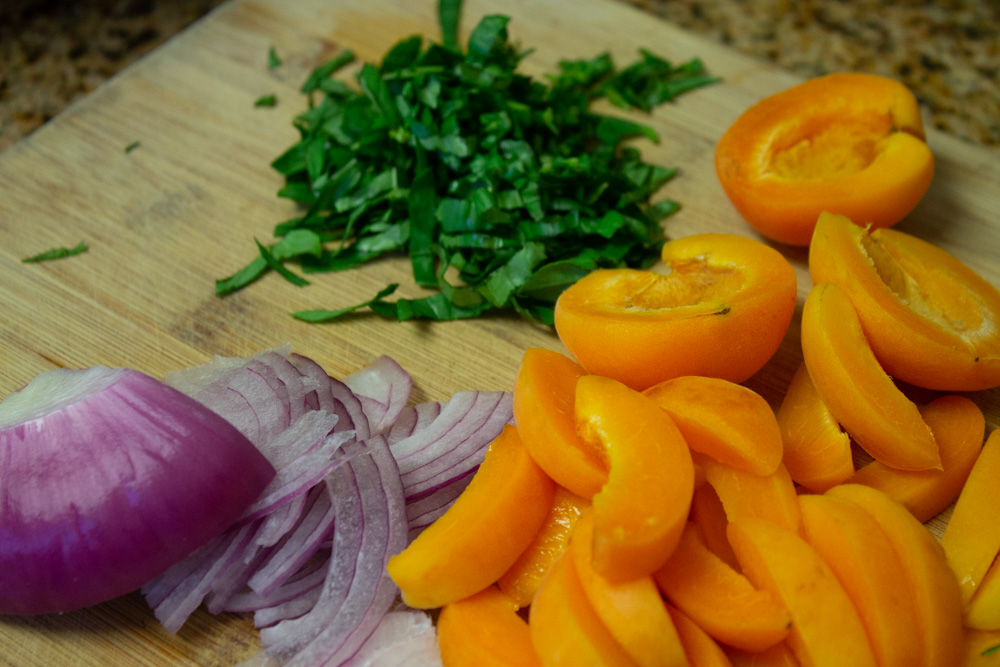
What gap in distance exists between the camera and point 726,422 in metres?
1.48

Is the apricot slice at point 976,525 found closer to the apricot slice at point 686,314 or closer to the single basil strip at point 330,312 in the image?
the apricot slice at point 686,314

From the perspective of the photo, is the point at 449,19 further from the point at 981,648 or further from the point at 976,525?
the point at 981,648

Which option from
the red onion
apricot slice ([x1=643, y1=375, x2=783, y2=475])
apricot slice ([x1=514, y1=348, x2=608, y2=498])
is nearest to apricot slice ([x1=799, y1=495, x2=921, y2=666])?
apricot slice ([x1=643, y1=375, x2=783, y2=475])

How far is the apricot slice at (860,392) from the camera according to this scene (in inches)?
62.6

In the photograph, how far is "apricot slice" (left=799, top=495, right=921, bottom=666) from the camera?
1.29 metres

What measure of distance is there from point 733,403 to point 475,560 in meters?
0.56

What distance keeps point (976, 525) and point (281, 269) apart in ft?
5.60

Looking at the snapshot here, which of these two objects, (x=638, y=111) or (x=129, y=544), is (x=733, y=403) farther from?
(x=638, y=111)

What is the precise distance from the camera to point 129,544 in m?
1.46

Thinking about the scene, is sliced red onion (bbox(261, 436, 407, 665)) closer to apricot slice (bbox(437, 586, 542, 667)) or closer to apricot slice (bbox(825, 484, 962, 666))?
apricot slice (bbox(437, 586, 542, 667))

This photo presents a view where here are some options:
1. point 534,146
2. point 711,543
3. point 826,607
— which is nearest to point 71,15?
point 534,146

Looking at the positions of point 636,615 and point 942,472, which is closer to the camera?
point 636,615

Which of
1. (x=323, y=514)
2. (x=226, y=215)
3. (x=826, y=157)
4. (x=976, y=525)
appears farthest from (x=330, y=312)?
(x=976, y=525)

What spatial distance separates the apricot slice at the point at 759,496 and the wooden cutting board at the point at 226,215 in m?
0.50
